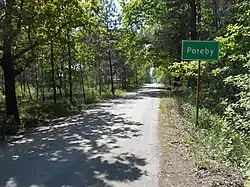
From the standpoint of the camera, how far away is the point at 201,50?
10.1 meters

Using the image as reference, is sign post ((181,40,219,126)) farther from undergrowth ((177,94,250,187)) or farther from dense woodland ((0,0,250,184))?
undergrowth ((177,94,250,187))

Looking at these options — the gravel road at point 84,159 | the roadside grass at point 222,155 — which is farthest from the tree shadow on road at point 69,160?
the roadside grass at point 222,155

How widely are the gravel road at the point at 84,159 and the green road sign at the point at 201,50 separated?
3018mm

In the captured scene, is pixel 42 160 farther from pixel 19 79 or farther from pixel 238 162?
pixel 19 79

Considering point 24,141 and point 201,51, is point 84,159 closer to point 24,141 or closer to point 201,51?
point 24,141

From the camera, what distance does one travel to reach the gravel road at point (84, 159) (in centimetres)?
641

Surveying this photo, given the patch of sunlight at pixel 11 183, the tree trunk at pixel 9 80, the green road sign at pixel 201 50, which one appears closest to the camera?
the patch of sunlight at pixel 11 183

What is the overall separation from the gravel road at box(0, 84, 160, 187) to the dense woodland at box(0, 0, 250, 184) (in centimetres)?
169

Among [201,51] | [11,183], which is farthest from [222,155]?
[11,183]

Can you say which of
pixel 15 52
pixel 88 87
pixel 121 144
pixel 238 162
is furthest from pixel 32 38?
pixel 88 87

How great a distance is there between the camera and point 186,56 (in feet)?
33.5

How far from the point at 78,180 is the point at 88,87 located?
123ft

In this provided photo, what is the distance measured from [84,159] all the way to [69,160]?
378mm

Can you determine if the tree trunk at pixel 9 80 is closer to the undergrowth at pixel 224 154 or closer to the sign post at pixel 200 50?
the sign post at pixel 200 50
